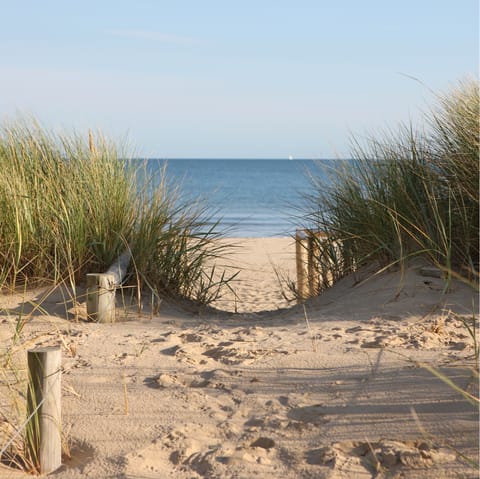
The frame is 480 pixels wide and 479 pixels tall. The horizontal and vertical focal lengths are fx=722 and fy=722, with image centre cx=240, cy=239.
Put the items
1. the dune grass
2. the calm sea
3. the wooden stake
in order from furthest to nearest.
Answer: the calm sea < the wooden stake < the dune grass

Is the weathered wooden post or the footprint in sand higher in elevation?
the weathered wooden post

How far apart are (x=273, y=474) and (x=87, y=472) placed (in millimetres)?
758

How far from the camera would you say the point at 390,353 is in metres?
3.90

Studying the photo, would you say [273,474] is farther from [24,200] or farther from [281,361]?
[24,200]

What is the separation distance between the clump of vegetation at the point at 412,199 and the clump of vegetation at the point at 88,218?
106 cm

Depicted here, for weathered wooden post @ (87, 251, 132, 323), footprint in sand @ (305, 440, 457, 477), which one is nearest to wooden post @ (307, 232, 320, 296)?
weathered wooden post @ (87, 251, 132, 323)

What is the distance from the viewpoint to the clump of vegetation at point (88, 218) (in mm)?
5621

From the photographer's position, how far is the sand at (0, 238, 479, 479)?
2.93 m

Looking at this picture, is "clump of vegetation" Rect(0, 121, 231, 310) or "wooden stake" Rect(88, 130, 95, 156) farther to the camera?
"wooden stake" Rect(88, 130, 95, 156)

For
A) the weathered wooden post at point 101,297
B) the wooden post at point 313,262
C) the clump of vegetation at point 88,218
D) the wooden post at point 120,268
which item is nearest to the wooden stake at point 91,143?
the clump of vegetation at point 88,218

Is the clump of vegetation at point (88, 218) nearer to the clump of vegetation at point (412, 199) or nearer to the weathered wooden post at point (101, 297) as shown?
the weathered wooden post at point (101, 297)

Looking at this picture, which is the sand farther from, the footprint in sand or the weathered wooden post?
the weathered wooden post

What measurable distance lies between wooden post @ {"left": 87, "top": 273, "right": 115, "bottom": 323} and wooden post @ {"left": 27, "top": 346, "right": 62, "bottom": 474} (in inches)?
79.8

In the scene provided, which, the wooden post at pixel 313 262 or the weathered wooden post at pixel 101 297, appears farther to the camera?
the wooden post at pixel 313 262
